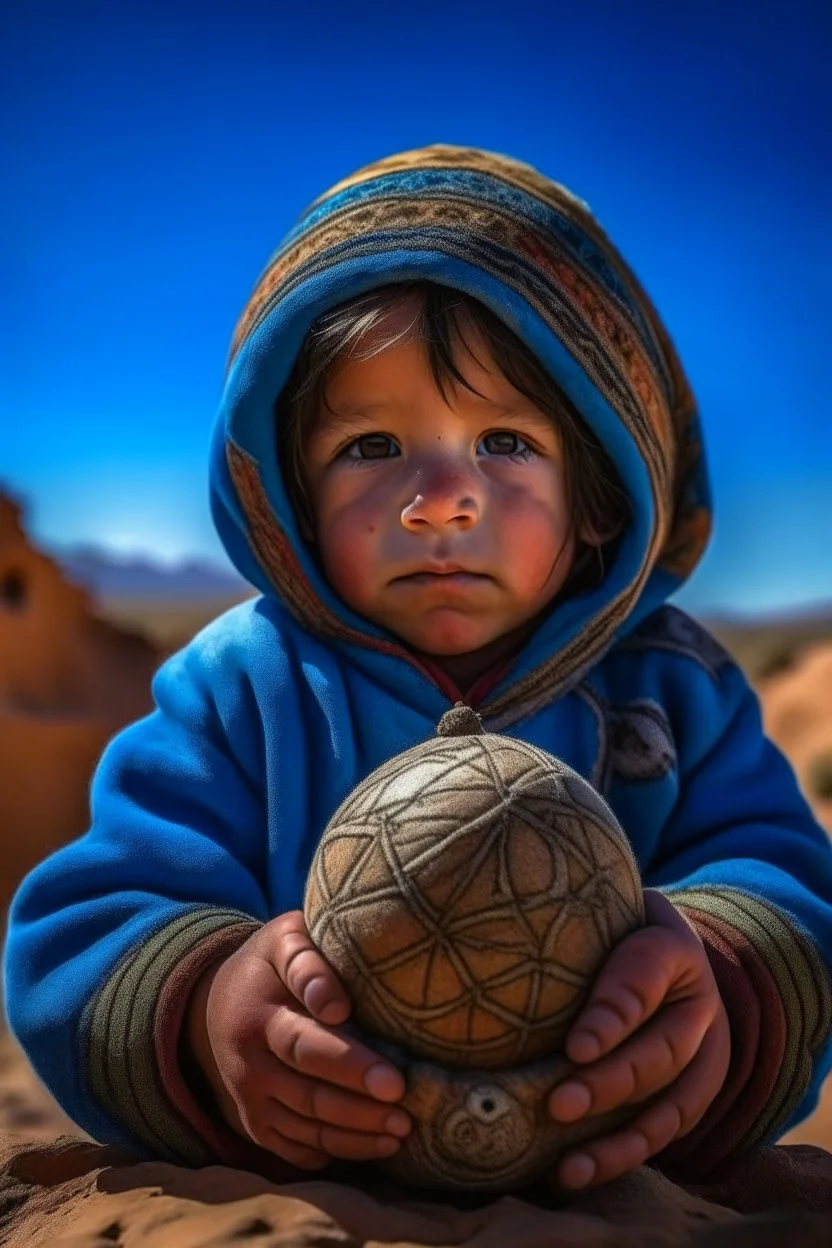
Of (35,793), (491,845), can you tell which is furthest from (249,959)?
(35,793)

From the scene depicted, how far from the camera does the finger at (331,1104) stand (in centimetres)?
149

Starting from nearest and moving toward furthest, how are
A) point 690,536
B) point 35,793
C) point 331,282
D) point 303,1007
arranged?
point 303,1007
point 331,282
point 690,536
point 35,793

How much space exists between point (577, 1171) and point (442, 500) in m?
1.09

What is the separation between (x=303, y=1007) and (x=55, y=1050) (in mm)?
577

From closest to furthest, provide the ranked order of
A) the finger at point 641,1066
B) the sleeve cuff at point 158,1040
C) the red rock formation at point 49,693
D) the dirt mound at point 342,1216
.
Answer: the dirt mound at point 342,1216 < the finger at point 641,1066 < the sleeve cuff at point 158,1040 < the red rock formation at point 49,693

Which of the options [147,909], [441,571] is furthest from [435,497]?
[147,909]

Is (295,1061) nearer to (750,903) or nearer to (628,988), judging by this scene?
(628,988)

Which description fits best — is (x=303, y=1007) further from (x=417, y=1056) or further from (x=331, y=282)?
(x=331, y=282)

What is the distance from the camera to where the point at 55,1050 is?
196 cm

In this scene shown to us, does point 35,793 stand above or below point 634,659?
above

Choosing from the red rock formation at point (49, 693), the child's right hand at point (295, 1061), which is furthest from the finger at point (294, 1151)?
the red rock formation at point (49, 693)

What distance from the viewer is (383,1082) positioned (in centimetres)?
147

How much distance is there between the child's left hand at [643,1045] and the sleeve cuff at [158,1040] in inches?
22.6

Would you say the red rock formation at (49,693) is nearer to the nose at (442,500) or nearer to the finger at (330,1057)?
the nose at (442,500)
